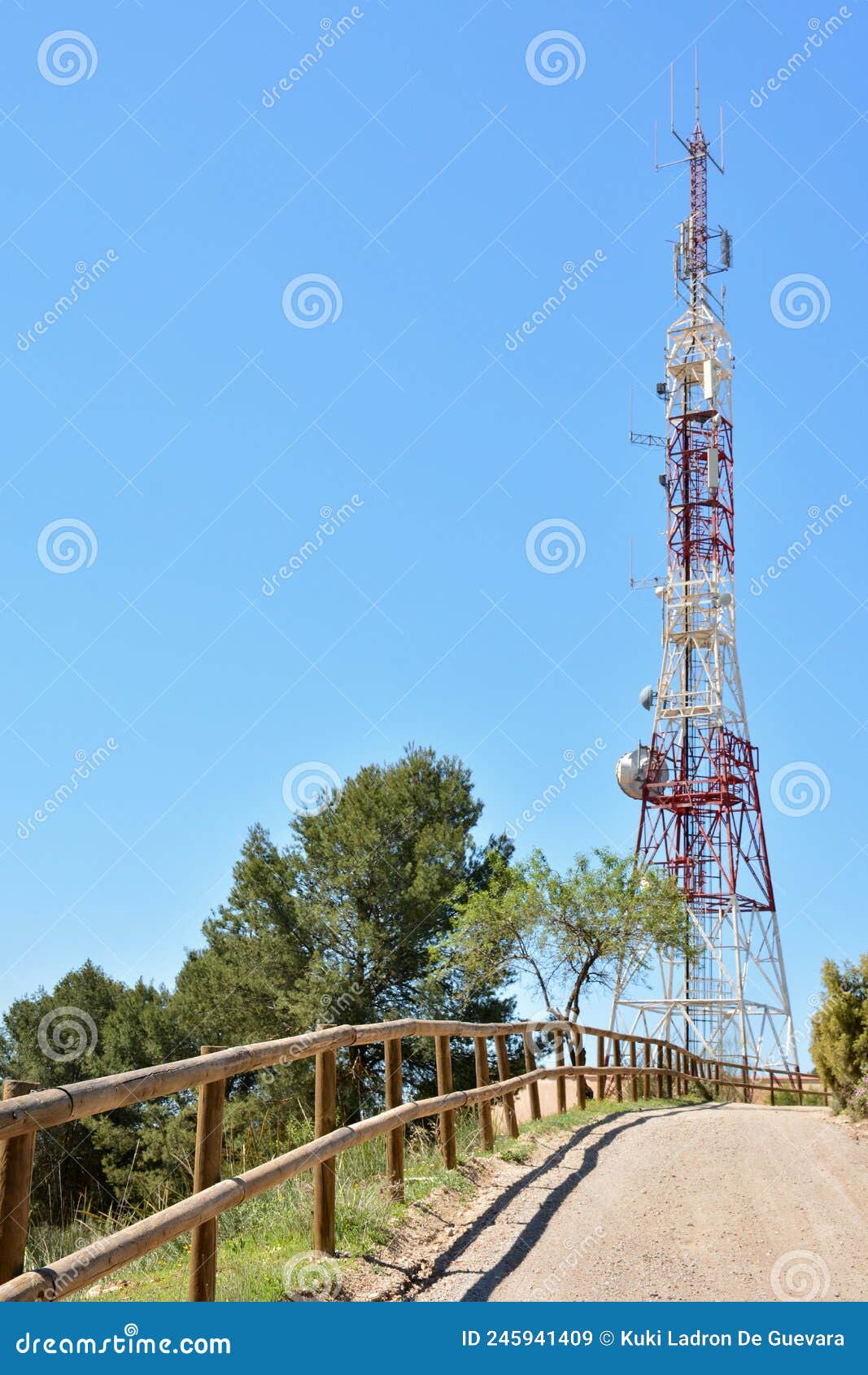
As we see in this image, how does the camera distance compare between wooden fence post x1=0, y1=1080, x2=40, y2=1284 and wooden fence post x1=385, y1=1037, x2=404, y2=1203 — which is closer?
wooden fence post x1=0, y1=1080, x2=40, y2=1284

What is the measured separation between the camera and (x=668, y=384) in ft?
135

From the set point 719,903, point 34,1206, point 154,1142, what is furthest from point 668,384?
point 34,1206

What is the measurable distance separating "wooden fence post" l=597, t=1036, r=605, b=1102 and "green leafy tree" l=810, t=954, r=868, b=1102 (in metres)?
3.07

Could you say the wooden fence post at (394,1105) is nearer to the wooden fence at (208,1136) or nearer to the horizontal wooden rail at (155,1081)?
the wooden fence at (208,1136)

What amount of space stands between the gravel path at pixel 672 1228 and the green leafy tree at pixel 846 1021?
352 cm

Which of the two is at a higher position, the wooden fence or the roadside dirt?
the wooden fence

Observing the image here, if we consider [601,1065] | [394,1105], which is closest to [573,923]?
[601,1065]

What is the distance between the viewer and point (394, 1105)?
26.7 feet

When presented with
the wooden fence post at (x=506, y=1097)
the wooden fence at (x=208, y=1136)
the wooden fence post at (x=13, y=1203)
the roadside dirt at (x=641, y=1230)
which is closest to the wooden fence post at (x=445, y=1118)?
the wooden fence at (x=208, y=1136)

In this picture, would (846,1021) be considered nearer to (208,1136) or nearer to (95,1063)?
(208,1136)

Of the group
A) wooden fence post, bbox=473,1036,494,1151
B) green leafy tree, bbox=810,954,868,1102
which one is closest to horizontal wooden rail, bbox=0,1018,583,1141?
wooden fence post, bbox=473,1036,494,1151

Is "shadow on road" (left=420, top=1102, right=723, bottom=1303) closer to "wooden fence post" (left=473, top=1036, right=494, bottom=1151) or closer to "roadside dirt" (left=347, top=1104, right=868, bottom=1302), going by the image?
"roadside dirt" (left=347, top=1104, right=868, bottom=1302)

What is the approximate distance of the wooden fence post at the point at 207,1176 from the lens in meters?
5.36

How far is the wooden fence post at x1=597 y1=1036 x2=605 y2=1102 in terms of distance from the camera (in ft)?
58.0
